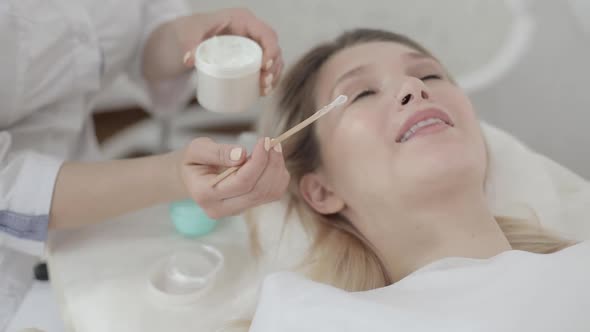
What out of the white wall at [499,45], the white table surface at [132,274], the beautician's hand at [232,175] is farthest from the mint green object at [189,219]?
the white wall at [499,45]

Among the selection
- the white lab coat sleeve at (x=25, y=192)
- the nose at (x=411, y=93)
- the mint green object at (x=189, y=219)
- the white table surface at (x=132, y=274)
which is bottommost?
the white table surface at (x=132, y=274)

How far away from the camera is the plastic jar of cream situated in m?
1.11

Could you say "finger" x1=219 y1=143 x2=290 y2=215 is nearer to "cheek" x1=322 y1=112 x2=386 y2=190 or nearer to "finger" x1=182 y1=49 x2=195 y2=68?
"cheek" x1=322 y1=112 x2=386 y2=190

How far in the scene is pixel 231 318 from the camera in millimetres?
1129

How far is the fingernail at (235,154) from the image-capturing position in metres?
0.95

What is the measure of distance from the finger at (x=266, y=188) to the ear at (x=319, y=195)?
0.19m

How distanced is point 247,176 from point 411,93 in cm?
31

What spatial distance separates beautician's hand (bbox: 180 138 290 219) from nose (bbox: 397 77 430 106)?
23 centimetres

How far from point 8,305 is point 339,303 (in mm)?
586

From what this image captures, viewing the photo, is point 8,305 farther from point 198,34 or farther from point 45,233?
point 198,34

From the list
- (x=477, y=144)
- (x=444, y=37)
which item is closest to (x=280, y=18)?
(x=444, y=37)

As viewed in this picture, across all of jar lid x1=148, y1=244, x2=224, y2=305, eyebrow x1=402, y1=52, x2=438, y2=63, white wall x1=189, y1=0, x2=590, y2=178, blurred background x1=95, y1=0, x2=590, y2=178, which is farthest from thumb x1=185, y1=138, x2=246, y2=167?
white wall x1=189, y1=0, x2=590, y2=178

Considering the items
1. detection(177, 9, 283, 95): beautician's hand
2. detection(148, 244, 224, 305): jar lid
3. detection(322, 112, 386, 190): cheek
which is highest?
detection(177, 9, 283, 95): beautician's hand

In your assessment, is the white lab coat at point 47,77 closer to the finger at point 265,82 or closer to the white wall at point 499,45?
the finger at point 265,82
